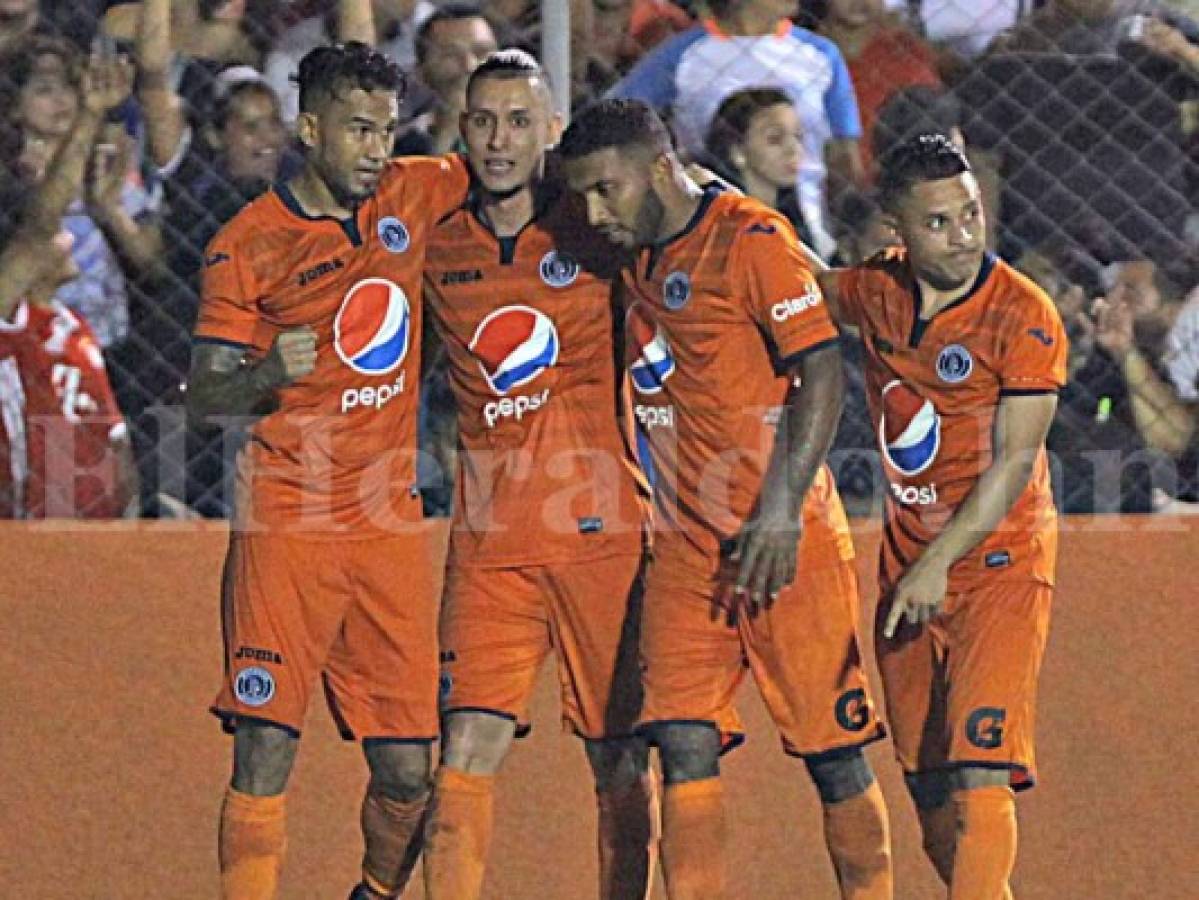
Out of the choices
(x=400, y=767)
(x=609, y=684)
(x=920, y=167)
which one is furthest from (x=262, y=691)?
(x=920, y=167)

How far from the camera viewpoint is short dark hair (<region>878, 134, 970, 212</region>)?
5.27 meters

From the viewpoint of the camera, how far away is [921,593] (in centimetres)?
524

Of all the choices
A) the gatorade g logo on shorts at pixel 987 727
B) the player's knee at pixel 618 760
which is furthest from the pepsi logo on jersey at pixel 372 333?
the gatorade g logo on shorts at pixel 987 727

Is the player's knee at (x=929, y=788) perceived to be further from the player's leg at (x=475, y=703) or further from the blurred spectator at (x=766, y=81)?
the blurred spectator at (x=766, y=81)

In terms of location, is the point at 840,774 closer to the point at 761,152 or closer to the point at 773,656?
the point at 773,656

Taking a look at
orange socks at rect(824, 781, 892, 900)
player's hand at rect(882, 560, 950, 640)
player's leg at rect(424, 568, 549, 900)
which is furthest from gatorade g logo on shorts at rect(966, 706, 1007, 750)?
player's leg at rect(424, 568, 549, 900)

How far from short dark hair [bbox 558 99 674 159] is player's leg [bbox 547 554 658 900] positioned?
3.12 feet

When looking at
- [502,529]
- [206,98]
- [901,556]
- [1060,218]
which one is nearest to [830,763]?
[901,556]

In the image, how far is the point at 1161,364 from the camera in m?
6.44

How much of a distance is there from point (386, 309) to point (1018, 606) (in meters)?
1.53

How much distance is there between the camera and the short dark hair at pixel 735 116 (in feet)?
21.1

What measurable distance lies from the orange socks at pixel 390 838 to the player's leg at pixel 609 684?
1.44 feet

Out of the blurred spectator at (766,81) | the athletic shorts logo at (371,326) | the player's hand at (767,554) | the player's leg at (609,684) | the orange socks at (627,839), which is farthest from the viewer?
the blurred spectator at (766,81)

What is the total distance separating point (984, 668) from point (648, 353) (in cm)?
101
